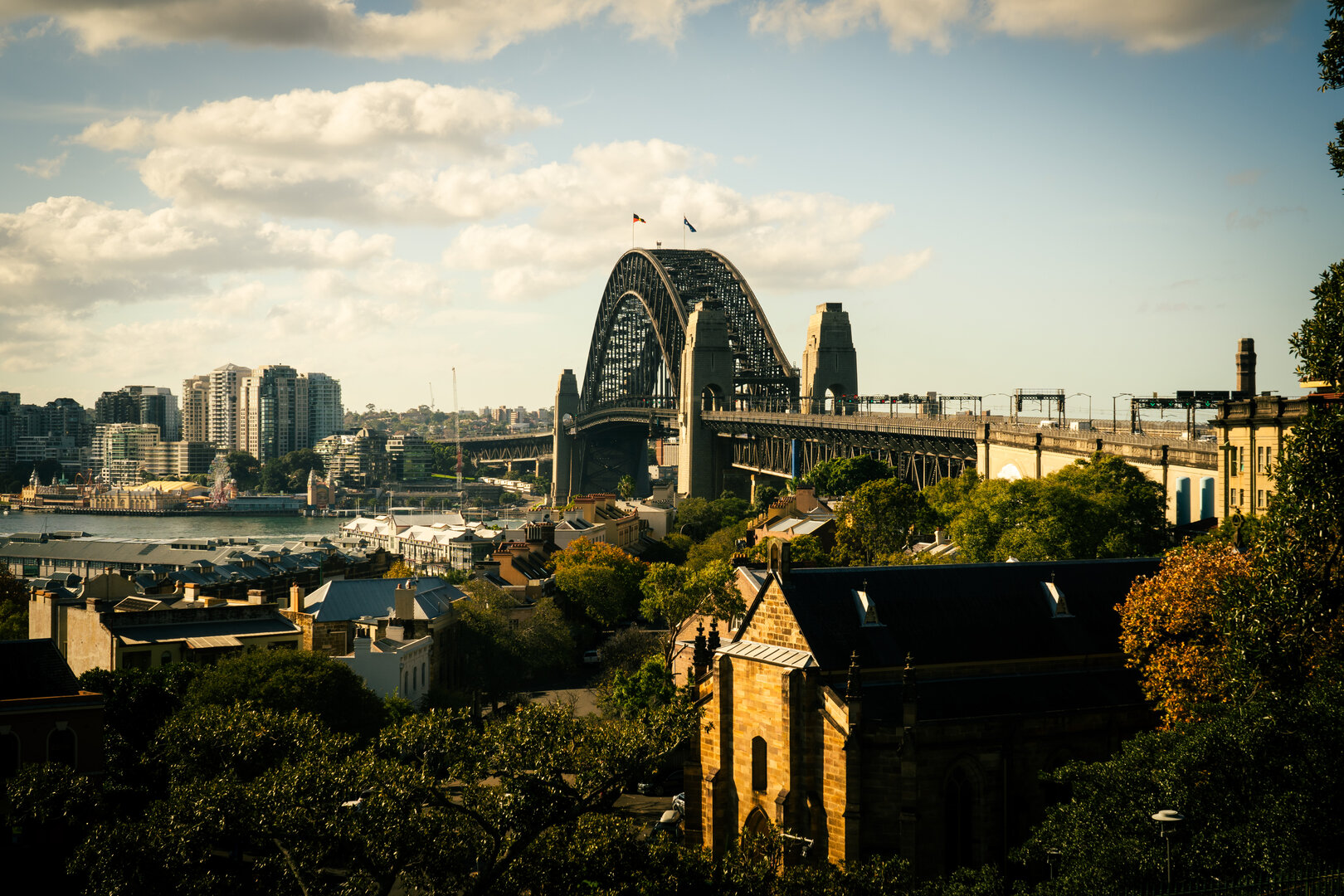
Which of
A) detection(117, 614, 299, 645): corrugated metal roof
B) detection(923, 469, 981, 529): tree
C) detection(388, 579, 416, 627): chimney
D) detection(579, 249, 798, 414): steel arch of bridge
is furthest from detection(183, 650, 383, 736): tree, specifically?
detection(579, 249, 798, 414): steel arch of bridge

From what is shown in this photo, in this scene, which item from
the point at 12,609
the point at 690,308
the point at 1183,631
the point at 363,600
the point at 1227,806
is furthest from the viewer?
the point at 690,308

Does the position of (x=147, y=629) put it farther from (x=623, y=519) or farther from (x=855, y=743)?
(x=623, y=519)

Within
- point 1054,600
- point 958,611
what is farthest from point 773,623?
point 1054,600

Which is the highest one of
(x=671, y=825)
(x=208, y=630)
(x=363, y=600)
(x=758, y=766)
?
(x=758, y=766)

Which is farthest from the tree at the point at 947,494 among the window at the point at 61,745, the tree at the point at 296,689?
the window at the point at 61,745

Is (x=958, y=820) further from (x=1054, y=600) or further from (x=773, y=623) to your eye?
(x=1054, y=600)
